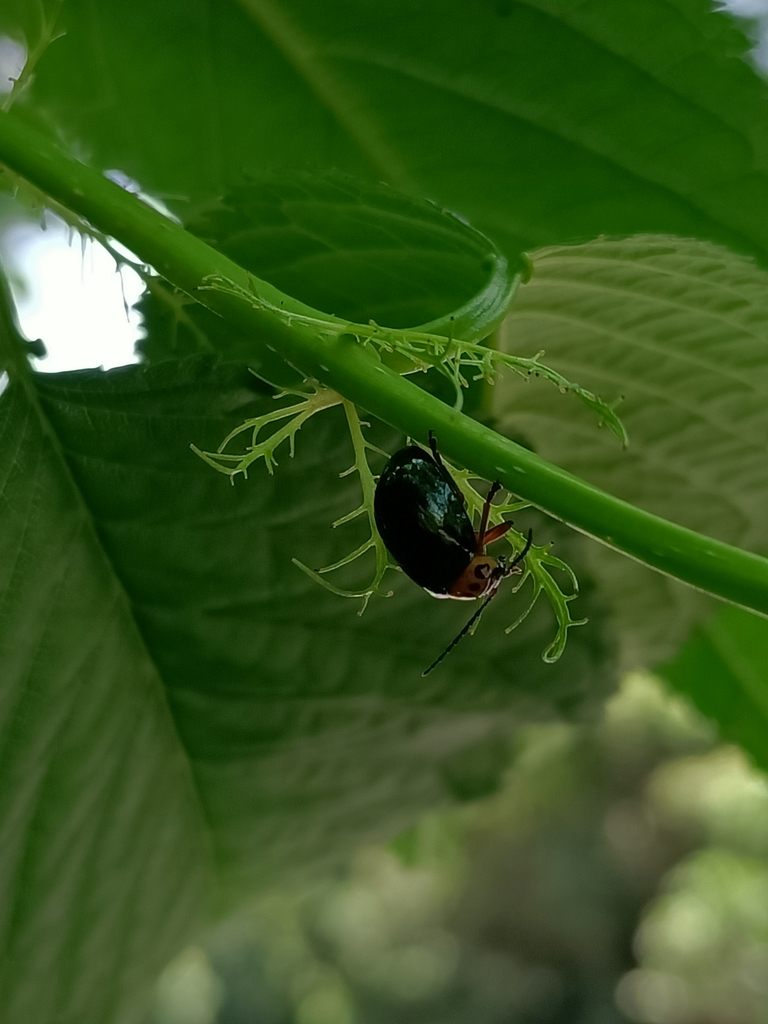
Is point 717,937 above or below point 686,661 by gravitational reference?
below

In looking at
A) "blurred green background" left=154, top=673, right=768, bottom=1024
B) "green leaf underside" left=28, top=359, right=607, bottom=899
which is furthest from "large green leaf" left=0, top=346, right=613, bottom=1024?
"blurred green background" left=154, top=673, right=768, bottom=1024

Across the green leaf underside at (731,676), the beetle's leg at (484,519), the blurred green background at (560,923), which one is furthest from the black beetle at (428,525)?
the blurred green background at (560,923)

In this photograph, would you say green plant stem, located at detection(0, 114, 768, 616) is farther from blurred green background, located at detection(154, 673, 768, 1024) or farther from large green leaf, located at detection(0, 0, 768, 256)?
blurred green background, located at detection(154, 673, 768, 1024)

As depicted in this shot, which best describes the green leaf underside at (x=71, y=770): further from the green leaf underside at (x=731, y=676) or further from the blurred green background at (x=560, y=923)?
the blurred green background at (x=560, y=923)

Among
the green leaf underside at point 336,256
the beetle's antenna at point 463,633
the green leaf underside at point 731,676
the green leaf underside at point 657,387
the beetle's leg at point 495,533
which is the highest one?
the green leaf underside at point 336,256

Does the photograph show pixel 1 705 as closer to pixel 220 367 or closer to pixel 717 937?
pixel 220 367

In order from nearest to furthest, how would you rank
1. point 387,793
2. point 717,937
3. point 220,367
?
1. point 220,367
2. point 387,793
3. point 717,937

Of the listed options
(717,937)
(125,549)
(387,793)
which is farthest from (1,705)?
(717,937)

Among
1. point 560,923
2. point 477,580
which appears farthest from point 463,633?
point 560,923
